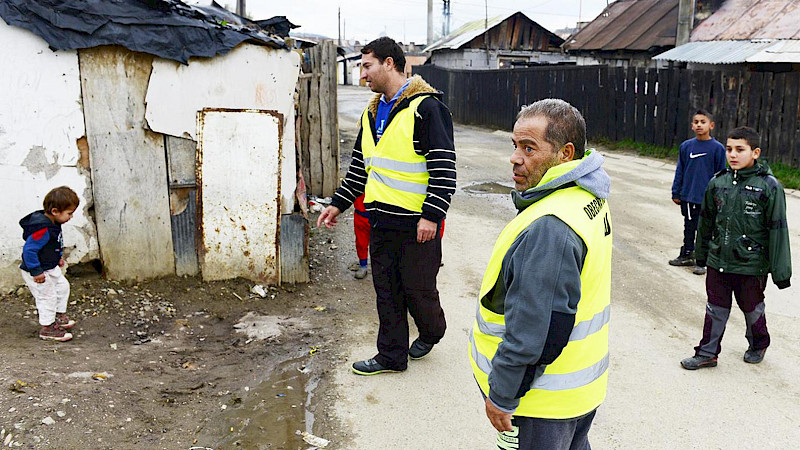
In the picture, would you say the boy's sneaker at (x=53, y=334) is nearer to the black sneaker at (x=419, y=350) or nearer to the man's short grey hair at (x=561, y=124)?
the black sneaker at (x=419, y=350)

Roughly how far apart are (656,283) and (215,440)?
14.8 feet

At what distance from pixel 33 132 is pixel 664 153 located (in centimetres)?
1249

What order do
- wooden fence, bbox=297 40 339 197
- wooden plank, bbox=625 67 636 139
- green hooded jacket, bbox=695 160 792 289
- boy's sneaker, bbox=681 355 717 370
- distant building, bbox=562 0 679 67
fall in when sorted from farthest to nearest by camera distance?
distant building, bbox=562 0 679 67 < wooden plank, bbox=625 67 636 139 < wooden fence, bbox=297 40 339 197 < boy's sneaker, bbox=681 355 717 370 < green hooded jacket, bbox=695 160 792 289

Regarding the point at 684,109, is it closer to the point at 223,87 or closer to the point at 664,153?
the point at 664,153

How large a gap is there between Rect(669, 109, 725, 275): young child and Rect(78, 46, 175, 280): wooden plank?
16.3ft

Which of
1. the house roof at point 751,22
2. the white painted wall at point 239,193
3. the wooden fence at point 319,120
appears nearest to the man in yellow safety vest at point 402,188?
the white painted wall at point 239,193

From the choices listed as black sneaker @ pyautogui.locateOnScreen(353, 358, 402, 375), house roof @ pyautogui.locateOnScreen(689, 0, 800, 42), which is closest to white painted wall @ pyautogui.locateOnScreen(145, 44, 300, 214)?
black sneaker @ pyautogui.locateOnScreen(353, 358, 402, 375)

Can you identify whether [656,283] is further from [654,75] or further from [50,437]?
[654,75]

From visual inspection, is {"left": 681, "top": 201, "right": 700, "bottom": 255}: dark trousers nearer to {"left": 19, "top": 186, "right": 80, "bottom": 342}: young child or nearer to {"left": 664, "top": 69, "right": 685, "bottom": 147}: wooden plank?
{"left": 19, "top": 186, "right": 80, "bottom": 342}: young child

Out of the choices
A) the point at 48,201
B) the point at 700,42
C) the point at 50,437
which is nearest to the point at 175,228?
the point at 48,201

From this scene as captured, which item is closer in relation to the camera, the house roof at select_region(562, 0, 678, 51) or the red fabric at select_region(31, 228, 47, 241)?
the red fabric at select_region(31, 228, 47, 241)

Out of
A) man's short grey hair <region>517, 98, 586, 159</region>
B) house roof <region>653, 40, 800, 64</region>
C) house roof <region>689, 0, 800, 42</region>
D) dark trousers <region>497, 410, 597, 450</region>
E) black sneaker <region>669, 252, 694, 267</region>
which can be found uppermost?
house roof <region>689, 0, 800, 42</region>

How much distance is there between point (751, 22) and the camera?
15.4 m

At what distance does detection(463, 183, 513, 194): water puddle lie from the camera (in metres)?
10.6
